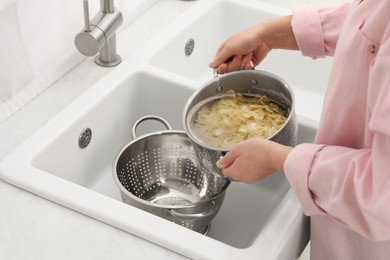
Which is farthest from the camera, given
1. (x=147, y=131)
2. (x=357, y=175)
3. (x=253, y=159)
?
(x=147, y=131)

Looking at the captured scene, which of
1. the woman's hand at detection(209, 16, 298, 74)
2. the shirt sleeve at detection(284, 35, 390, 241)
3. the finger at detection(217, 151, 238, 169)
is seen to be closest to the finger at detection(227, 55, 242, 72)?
the woman's hand at detection(209, 16, 298, 74)

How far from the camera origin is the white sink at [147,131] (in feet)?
3.58

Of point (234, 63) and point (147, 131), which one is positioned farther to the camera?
point (147, 131)

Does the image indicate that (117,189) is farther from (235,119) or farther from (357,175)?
(357,175)

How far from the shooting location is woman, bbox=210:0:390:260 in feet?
2.88

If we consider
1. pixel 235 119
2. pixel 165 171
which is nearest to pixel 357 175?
pixel 235 119

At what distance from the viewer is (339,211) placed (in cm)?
94

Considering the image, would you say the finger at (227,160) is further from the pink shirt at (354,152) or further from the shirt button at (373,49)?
the shirt button at (373,49)

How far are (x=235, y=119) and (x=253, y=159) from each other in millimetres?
178

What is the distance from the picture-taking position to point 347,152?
951mm

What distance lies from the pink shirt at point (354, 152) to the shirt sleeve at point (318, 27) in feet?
0.56

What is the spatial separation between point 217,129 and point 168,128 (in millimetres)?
204

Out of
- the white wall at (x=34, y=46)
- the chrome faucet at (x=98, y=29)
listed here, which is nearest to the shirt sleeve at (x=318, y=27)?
the chrome faucet at (x=98, y=29)

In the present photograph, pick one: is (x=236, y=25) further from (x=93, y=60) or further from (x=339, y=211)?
(x=339, y=211)
